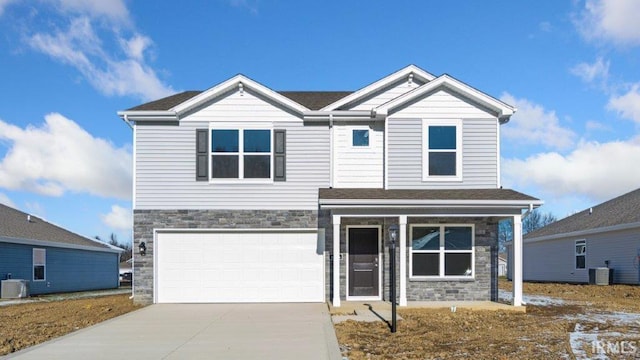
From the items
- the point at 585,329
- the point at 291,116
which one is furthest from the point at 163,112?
the point at 585,329

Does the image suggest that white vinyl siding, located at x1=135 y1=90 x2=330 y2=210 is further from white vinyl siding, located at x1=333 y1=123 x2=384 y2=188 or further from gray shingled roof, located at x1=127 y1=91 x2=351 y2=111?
gray shingled roof, located at x1=127 y1=91 x2=351 y2=111

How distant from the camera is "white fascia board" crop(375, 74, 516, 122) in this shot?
1470cm

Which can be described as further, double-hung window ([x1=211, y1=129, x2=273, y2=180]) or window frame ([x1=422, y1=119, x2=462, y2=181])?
double-hung window ([x1=211, y1=129, x2=273, y2=180])

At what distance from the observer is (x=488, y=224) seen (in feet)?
49.3

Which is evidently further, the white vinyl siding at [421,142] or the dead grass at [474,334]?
the white vinyl siding at [421,142]


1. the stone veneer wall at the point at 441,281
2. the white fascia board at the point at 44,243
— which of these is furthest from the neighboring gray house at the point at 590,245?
the white fascia board at the point at 44,243

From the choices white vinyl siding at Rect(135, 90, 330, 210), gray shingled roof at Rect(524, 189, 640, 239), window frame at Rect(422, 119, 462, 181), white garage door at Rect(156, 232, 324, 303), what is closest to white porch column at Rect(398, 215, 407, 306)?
window frame at Rect(422, 119, 462, 181)

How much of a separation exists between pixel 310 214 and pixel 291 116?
2.65 metres

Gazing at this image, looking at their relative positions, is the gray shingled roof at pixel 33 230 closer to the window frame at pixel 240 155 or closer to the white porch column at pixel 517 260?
the window frame at pixel 240 155

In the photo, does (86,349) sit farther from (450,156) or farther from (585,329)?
(450,156)

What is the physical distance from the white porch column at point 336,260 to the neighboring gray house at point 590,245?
13.7 metres

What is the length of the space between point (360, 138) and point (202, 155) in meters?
4.21

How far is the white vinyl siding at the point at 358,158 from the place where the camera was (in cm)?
1527

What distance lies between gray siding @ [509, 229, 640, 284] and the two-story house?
36.6 ft
